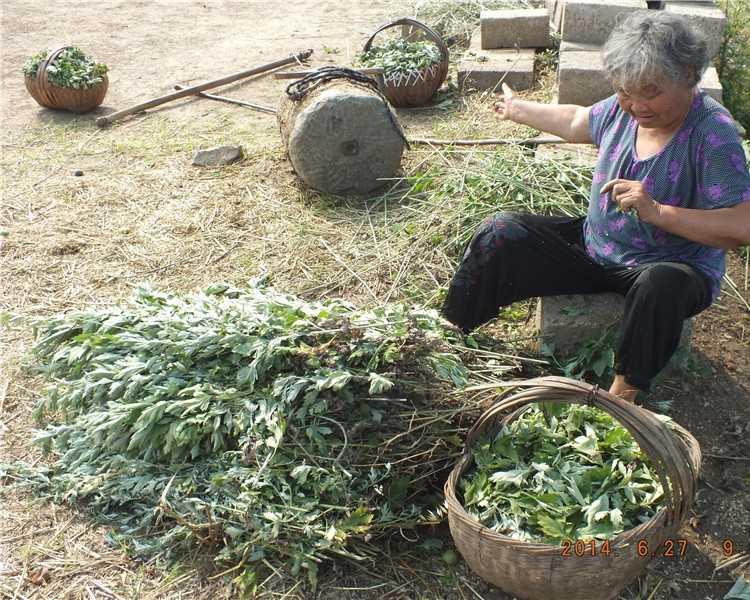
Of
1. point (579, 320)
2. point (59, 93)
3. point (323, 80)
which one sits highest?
point (323, 80)

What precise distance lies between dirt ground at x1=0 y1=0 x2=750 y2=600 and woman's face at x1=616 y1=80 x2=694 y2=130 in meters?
1.10

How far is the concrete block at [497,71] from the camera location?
6281mm

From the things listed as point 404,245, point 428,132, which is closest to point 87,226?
point 404,245

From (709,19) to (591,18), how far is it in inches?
31.9

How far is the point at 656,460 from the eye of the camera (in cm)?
209

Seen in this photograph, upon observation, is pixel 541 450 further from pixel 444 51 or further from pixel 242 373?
pixel 444 51

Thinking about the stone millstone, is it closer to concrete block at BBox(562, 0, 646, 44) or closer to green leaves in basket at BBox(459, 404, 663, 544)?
concrete block at BBox(562, 0, 646, 44)

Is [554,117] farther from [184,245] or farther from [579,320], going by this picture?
[184,245]

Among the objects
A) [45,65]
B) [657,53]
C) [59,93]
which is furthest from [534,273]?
[45,65]

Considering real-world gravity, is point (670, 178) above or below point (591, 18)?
above

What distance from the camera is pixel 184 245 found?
14.6 ft

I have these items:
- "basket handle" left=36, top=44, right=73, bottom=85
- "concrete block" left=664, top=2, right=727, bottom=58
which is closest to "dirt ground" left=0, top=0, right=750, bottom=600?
"basket handle" left=36, top=44, right=73, bottom=85

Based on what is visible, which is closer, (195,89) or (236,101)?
(236,101)

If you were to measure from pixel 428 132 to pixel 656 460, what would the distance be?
3994 mm
